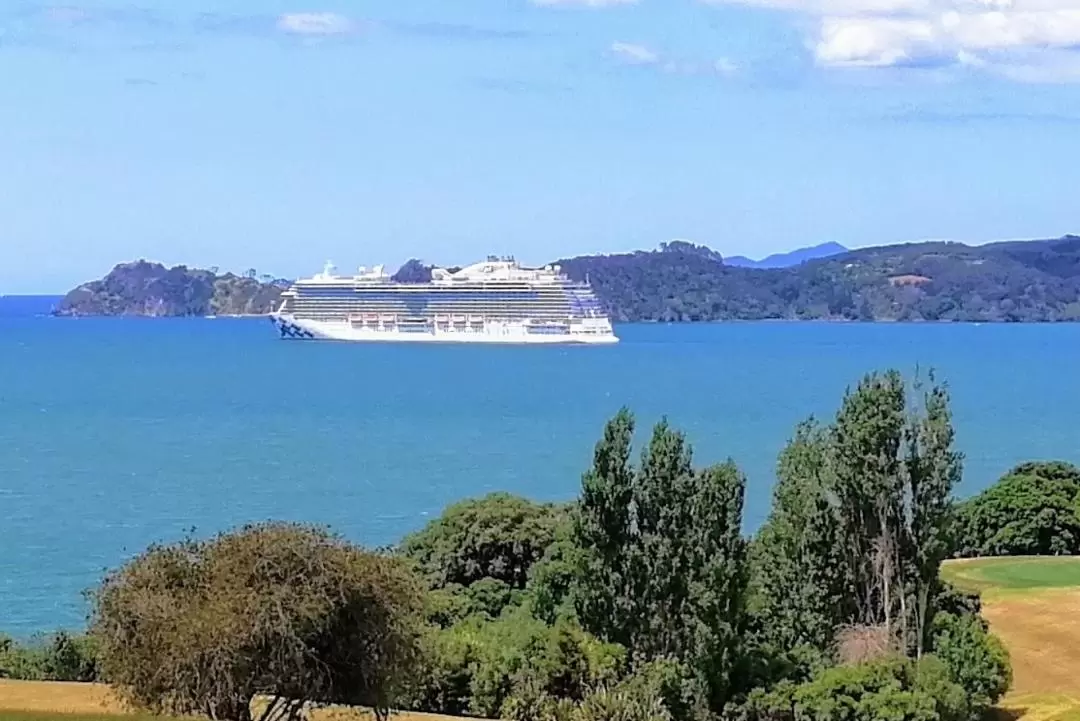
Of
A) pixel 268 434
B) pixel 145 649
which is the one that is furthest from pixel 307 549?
pixel 268 434

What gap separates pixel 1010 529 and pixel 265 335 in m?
148

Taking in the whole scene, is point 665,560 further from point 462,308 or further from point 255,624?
point 462,308

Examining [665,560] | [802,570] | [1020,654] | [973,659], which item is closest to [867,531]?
[802,570]

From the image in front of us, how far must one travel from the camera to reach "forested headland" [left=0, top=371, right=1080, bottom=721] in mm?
16609

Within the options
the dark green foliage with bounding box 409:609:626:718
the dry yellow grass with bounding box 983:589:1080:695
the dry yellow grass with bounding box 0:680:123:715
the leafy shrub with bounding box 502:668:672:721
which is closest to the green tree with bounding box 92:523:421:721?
the dry yellow grass with bounding box 0:680:123:715

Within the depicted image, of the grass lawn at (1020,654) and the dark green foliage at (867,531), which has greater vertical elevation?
the dark green foliage at (867,531)

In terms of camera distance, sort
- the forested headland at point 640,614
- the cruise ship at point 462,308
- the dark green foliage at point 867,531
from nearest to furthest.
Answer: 1. the forested headland at point 640,614
2. the dark green foliage at point 867,531
3. the cruise ship at point 462,308

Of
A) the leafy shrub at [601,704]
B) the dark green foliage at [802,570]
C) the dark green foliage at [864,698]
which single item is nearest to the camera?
the leafy shrub at [601,704]

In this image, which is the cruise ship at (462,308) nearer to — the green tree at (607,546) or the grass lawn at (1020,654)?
the grass lawn at (1020,654)

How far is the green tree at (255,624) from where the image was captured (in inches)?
640

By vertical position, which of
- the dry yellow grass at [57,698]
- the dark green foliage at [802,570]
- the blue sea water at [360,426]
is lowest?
the blue sea water at [360,426]

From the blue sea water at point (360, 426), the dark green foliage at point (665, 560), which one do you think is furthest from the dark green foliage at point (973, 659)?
the blue sea water at point (360, 426)

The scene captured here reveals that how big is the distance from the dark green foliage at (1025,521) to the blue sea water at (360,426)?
22.5 ft

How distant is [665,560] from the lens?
74.0 feet
